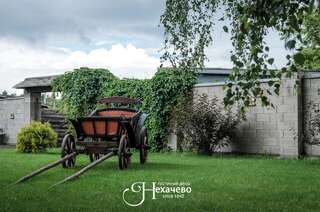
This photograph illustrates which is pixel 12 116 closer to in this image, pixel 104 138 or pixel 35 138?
pixel 35 138

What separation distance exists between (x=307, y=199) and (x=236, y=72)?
2.20 m

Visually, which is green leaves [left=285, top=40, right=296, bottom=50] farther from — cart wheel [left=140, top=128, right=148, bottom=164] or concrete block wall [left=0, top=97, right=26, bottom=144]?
concrete block wall [left=0, top=97, right=26, bottom=144]

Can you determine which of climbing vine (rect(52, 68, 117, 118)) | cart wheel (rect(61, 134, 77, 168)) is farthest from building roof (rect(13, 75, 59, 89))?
cart wheel (rect(61, 134, 77, 168))

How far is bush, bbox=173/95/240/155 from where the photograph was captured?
13.9 metres

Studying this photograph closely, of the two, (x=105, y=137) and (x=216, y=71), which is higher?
(x=216, y=71)

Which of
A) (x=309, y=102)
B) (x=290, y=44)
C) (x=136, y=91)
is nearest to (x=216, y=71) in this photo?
(x=136, y=91)

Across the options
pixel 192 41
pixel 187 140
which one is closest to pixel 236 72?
pixel 192 41

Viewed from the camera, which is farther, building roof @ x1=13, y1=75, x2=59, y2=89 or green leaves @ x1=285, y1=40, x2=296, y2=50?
building roof @ x1=13, y1=75, x2=59, y2=89

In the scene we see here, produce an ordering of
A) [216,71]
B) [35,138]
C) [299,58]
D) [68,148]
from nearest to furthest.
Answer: [299,58]
[68,148]
[35,138]
[216,71]

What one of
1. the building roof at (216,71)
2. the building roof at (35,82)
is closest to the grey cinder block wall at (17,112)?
the building roof at (35,82)

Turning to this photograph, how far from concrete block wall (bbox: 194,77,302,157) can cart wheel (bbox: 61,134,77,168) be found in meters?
4.87

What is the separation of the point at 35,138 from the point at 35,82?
5918 mm

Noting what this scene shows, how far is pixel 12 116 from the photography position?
2208cm

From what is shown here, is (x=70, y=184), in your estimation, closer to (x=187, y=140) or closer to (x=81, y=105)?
(x=187, y=140)
